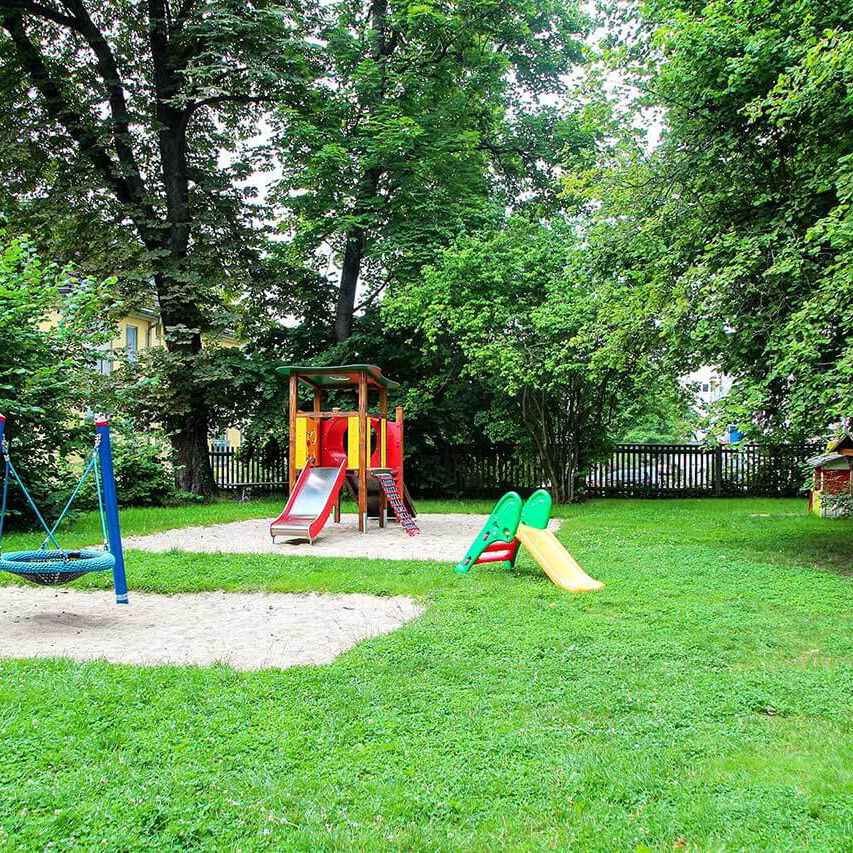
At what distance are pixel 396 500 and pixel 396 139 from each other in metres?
8.35

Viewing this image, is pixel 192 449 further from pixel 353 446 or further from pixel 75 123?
pixel 75 123

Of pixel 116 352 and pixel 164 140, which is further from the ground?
pixel 164 140

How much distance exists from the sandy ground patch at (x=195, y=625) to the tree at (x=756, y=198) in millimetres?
4395

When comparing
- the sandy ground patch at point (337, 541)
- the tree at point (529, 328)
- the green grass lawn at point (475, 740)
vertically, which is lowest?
the green grass lawn at point (475, 740)

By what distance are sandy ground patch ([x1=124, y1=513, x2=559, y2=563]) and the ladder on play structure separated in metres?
0.20

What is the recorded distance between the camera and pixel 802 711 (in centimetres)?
347

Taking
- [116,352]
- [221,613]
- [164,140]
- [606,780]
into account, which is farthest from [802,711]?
[164,140]

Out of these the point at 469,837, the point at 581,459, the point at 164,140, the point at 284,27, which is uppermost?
the point at 284,27

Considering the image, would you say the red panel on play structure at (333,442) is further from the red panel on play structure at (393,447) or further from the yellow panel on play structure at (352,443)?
the red panel on play structure at (393,447)

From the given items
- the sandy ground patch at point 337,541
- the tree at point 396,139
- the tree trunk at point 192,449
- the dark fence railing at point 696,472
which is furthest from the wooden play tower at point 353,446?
the dark fence railing at point 696,472

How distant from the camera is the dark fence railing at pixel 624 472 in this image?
20.0 metres

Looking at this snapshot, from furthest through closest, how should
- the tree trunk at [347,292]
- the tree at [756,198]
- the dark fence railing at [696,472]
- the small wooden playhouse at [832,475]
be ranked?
the dark fence railing at [696,472] < the tree trunk at [347,292] < the small wooden playhouse at [832,475] < the tree at [756,198]

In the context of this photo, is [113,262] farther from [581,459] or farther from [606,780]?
[606,780]

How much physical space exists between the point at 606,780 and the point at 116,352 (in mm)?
13325
